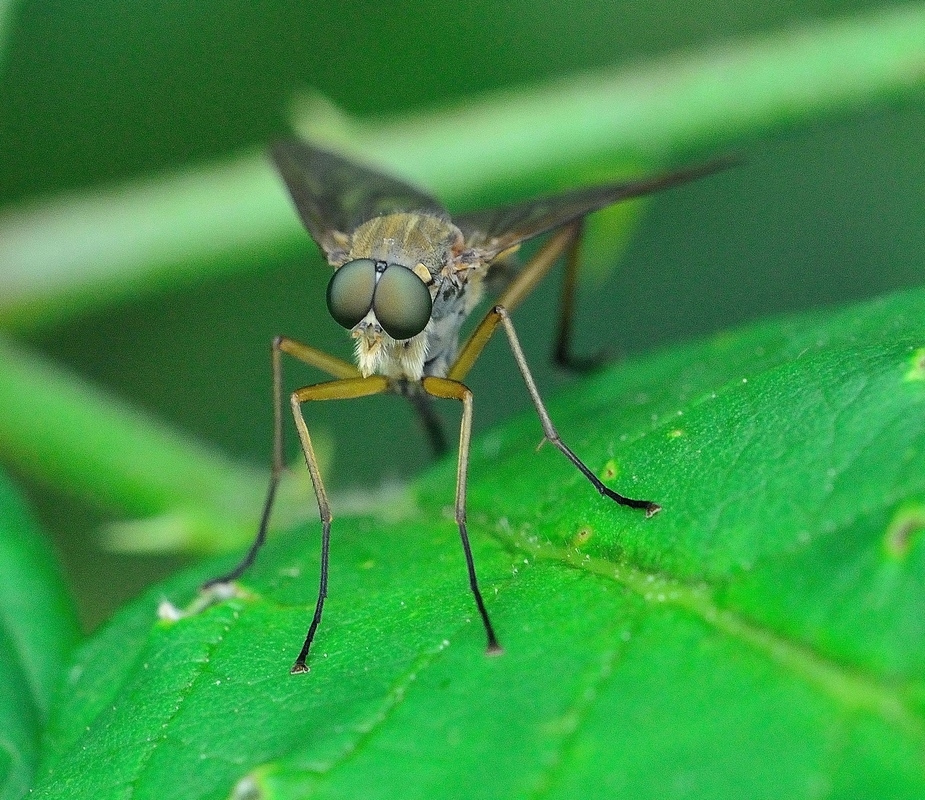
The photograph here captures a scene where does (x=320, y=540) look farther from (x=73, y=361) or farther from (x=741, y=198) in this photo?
(x=741, y=198)

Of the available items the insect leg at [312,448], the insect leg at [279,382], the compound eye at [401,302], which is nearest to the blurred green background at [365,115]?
the insect leg at [279,382]

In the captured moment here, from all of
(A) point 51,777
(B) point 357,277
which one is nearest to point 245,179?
(B) point 357,277

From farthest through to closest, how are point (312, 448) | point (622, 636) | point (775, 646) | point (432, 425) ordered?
point (432, 425) → point (312, 448) → point (622, 636) → point (775, 646)

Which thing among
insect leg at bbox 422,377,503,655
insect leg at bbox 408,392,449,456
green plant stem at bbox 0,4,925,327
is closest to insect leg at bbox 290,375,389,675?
insect leg at bbox 422,377,503,655

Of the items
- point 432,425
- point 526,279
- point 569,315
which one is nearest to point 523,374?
point 526,279

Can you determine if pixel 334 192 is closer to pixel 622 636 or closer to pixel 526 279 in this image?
pixel 526 279
